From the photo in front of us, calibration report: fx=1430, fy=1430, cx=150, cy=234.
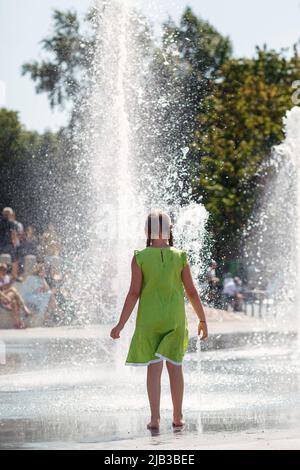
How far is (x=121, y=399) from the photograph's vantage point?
10461mm

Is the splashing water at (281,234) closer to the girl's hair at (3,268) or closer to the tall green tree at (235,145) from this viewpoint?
the tall green tree at (235,145)

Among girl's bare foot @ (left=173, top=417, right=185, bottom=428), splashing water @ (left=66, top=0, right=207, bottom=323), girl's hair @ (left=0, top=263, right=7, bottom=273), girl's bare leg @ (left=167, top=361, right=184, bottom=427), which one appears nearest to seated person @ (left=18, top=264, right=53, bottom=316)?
girl's hair @ (left=0, top=263, right=7, bottom=273)

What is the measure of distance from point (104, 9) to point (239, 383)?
789 cm

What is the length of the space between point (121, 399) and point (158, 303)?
8.26 ft

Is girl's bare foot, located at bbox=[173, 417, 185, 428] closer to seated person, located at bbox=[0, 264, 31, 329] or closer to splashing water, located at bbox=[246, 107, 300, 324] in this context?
seated person, located at bbox=[0, 264, 31, 329]

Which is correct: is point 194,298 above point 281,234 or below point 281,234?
below

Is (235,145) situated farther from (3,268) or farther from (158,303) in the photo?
(158,303)

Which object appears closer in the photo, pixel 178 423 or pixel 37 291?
pixel 178 423

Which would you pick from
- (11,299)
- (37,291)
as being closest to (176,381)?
(11,299)

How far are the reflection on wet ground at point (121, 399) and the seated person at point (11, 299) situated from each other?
15.2 feet

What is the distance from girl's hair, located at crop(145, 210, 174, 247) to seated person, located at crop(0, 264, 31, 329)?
12863mm

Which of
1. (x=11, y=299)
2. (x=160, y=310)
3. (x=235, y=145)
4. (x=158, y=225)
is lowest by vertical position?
(x=160, y=310)

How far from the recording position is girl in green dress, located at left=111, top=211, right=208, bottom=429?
26.4ft
